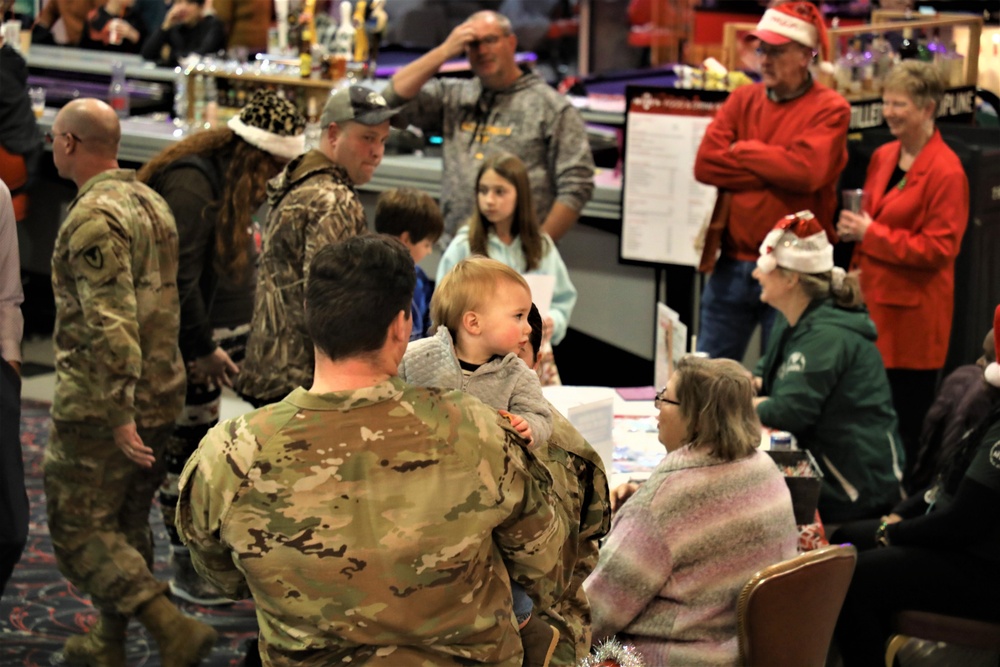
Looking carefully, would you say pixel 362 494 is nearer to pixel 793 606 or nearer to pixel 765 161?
pixel 793 606

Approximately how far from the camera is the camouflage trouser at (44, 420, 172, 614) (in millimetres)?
3545

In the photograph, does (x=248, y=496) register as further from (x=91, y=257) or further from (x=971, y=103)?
(x=971, y=103)

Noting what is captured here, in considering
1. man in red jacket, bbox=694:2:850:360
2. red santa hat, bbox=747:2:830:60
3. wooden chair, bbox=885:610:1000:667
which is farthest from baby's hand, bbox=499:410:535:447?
red santa hat, bbox=747:2:830:60

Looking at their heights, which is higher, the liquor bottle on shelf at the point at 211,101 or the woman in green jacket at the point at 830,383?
the liquor bottle on shelf at the point at 211,101

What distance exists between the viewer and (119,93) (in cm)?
704

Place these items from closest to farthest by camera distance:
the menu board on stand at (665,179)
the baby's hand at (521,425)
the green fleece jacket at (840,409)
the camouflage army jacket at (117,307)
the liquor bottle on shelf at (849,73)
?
the baby's hand at (521,425) → the camouflage army jacket at (117,307) → the green fleece jacket at (840,409) → the menu board on stand at (665,179) → the liquor bottle on shelf at (849,73)

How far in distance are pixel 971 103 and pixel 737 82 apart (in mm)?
1191

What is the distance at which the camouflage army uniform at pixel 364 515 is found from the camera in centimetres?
188

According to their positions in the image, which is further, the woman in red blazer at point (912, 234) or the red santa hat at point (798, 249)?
the woman in red blazer at point (912, 234)

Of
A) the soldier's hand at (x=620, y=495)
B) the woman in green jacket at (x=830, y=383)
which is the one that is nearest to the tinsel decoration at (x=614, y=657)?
the soldier's hand at (x=620, y=495)

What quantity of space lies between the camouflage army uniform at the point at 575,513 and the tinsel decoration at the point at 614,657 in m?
0.24

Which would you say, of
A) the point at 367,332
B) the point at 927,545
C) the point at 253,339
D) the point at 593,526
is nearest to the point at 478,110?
the point at 253,339

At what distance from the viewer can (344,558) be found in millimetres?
1890

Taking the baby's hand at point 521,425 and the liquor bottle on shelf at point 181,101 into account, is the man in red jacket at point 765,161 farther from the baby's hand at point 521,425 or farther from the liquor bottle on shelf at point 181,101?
the liquor bottle on shelf at point 181,101
